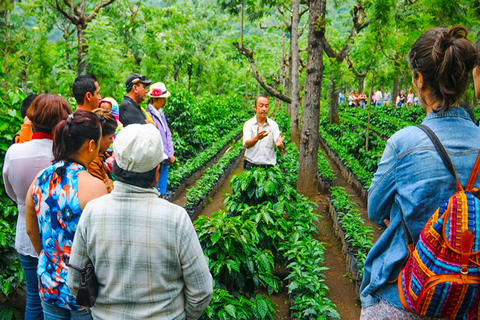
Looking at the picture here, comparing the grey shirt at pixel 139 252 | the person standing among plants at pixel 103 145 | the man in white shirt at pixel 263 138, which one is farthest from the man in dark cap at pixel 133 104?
the grey shirt at pixel 139 252

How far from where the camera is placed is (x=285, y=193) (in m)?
5.23

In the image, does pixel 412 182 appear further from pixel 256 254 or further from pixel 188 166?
pixel 188 166

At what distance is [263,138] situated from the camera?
517 centimetres

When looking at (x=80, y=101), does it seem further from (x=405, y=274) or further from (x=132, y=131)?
(x=405, y=274)

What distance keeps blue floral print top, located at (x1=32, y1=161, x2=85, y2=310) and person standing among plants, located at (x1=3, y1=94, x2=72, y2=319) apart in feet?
1.57

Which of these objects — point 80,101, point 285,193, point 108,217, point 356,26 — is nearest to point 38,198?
point 108,217

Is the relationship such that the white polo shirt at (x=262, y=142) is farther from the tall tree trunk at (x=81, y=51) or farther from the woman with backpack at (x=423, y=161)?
the tall tree trunk at (x=81, y=51)

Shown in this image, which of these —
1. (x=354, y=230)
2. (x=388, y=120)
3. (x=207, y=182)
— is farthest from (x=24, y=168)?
(x=388, y=120)

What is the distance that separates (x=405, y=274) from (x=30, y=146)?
2417 mm

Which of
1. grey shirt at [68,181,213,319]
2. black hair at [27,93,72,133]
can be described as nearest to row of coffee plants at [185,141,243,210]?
black hair at [27,93,72,133]

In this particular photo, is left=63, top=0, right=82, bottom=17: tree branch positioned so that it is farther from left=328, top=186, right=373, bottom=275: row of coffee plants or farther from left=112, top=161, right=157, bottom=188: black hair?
left=112, top=161, right=157, bottom=188: black hair

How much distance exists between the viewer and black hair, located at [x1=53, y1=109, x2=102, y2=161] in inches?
82.0

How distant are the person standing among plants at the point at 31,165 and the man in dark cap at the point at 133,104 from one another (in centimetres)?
198

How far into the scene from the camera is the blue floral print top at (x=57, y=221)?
203 cm
